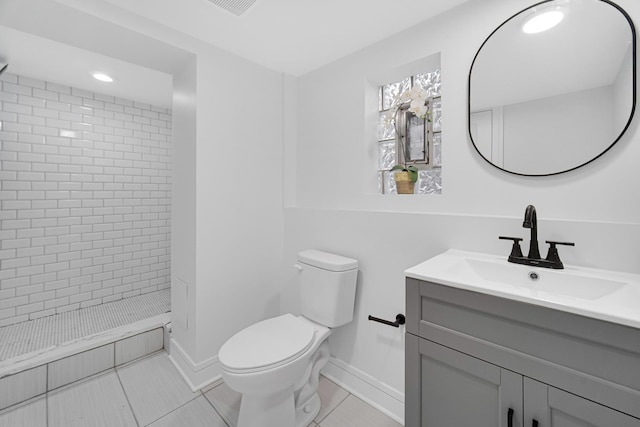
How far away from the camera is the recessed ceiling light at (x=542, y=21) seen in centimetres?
113

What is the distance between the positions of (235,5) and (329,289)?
161 centimetres

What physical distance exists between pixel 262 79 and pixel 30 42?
4.87ft

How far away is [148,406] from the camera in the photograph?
156 centimetres

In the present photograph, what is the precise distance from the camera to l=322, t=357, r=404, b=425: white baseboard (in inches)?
59.7

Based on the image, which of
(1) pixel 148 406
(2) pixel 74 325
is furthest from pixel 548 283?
(2) pixel 74 325

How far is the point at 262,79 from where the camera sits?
2043 mm

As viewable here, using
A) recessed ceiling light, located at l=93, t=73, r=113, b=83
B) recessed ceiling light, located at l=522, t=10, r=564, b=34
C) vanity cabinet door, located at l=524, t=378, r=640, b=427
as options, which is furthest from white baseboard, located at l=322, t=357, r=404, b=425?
recessed ceiling light, located at l=93, t=73, r=113, b=83

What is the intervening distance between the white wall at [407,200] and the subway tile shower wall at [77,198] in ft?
5.74

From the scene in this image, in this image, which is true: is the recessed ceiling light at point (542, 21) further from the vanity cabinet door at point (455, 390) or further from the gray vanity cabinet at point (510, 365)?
the vanity cabinet door at point (455, 390)

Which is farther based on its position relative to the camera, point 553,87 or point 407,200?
point 407,200

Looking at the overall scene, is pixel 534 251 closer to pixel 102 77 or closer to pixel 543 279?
pixel 543 279

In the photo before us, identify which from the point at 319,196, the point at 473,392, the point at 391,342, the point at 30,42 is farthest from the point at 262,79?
the point at 473,392

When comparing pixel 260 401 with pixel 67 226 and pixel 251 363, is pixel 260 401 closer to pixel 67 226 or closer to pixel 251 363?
pixel 251 363

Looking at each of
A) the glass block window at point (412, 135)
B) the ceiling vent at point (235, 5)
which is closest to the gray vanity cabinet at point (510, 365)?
the glass block window at point (412, 135)
